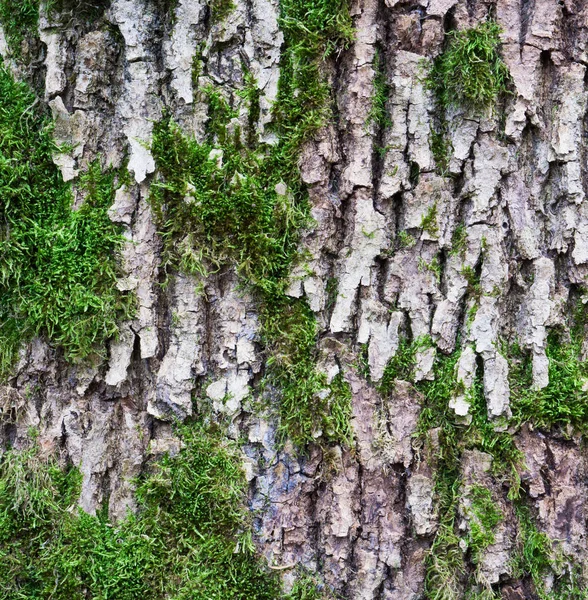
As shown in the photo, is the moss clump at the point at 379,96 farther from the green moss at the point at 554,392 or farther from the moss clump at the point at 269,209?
the green moss at the point at 554,392

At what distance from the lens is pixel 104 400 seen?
64.3 inches

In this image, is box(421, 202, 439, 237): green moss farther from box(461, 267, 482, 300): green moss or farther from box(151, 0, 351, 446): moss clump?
box(151, 0, 351, 446): moss clump

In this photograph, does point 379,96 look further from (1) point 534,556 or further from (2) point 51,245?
(1) point 534,556

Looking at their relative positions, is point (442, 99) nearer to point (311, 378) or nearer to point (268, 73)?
point (268, 73)

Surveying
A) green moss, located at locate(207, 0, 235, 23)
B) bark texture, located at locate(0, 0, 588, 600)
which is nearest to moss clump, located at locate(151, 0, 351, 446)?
bark texture, located at locate(0, 0, 588, 600)

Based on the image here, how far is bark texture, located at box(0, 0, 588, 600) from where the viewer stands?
1.53m

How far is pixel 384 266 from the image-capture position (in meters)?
1.58

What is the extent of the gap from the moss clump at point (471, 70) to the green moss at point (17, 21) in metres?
1.25

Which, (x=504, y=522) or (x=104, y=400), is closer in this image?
(x=504, y=522)

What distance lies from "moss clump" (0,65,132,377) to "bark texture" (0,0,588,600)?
0.24 feet

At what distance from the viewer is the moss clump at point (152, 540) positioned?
1535mm

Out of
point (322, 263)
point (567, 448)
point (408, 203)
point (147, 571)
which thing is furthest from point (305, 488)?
point (408, 203)

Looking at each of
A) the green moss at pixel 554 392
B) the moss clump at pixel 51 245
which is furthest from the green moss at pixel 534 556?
the moss clump at pixel 51 245

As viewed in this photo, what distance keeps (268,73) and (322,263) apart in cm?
59
